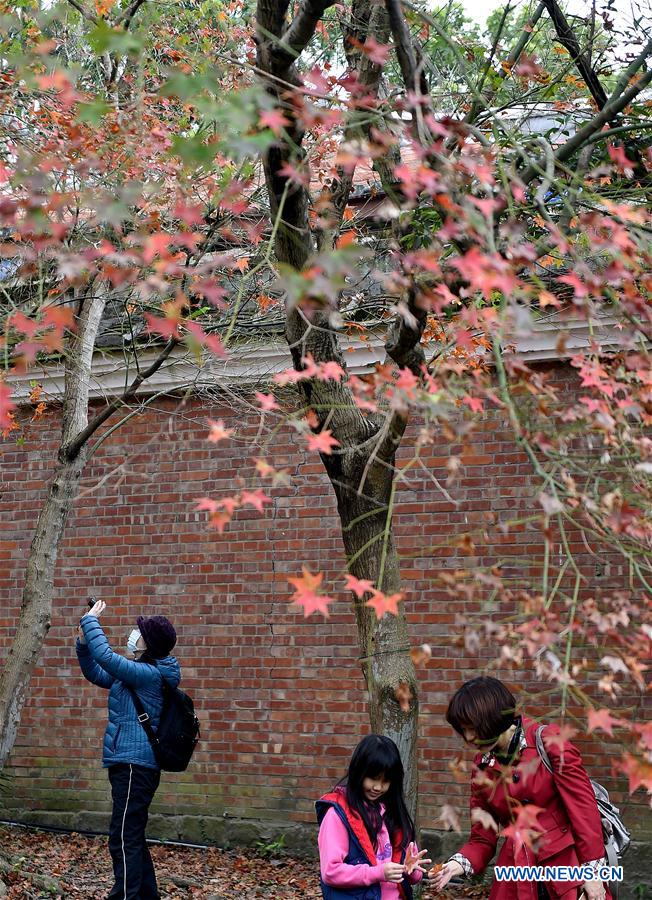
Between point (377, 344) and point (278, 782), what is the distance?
331 cm

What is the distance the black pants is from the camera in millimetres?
5633

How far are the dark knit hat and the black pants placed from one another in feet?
2.05

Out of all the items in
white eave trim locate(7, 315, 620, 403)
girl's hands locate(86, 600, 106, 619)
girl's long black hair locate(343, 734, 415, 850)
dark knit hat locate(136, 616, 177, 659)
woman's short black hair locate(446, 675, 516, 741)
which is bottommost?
girl's long black hair locate(343, 734, 415, 850)

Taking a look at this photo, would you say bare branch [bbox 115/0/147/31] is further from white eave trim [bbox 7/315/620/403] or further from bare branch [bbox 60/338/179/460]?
white eave trim [bbox 7/315/620/403]

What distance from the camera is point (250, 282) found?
741 cm

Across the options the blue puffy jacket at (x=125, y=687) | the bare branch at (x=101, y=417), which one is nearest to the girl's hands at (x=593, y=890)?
the blue puffy jacket at (x=125, y=687)

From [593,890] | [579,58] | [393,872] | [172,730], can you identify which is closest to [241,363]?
[172,730]

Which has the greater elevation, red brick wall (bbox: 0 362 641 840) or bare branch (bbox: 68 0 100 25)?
bare branch (bbox: 68 0 100 25)

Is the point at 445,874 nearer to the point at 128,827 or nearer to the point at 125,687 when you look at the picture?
the point at 128,827

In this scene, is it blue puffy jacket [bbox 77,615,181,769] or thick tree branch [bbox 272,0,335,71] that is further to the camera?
blue puffy jacket [bbox 77,615,181,769]

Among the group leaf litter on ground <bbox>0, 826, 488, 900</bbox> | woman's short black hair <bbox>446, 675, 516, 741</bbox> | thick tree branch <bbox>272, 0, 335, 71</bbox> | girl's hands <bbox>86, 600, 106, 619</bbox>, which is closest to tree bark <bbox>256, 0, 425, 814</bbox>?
thick tree branch <bbox>272, 0, 335, 71</bbox>

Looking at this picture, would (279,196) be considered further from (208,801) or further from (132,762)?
(208,801)

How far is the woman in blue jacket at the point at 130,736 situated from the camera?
5637 millimetres

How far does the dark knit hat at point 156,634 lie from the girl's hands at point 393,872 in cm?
219
